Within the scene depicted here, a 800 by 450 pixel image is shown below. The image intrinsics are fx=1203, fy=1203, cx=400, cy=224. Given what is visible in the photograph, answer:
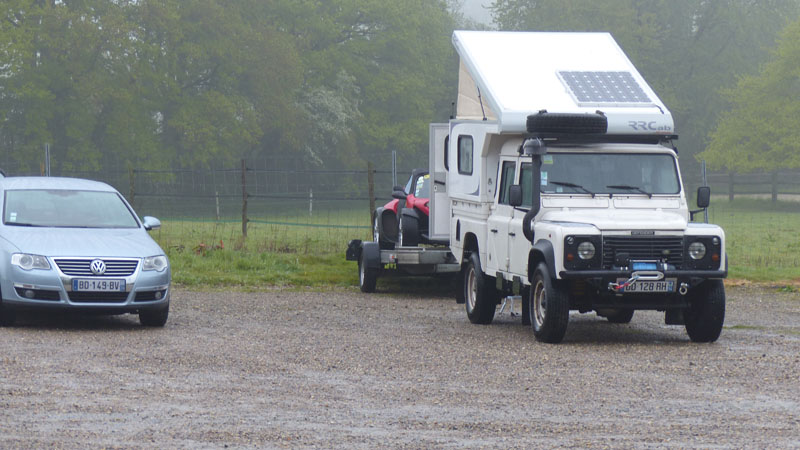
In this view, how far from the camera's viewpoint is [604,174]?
13289 mm

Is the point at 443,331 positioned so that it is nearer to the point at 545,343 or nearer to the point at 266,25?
the point at 545,343

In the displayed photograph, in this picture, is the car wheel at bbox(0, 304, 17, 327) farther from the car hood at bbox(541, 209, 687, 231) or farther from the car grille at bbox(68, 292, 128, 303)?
the car hood at bbox(541, 209, 687, 231)

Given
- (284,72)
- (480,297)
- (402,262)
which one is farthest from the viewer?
(284,72)

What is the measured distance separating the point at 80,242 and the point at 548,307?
16.8ft

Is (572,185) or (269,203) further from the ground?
(572,185)

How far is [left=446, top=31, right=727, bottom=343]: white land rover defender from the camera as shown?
483 inches

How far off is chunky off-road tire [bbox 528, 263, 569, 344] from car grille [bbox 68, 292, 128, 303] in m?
4.39

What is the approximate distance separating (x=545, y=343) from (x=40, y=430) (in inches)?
252

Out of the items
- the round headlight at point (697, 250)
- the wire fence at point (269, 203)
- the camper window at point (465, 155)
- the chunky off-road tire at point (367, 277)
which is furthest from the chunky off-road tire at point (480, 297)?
the wire fence at point (269, 203)

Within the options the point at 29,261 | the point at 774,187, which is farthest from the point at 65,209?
the point at 774,187

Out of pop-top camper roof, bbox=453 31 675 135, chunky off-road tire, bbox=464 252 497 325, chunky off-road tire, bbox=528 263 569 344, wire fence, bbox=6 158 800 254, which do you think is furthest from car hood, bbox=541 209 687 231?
wire fence, bbox=6 158 800 254

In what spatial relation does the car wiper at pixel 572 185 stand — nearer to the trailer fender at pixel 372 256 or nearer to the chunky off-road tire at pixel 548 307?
the chunky off-road tire at pixel 548 307

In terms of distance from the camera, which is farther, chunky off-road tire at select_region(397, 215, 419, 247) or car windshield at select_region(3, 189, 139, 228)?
chunky off-road tire at select_region(397, 215, 419, 247)

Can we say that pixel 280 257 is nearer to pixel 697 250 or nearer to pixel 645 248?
pixel 645 248
